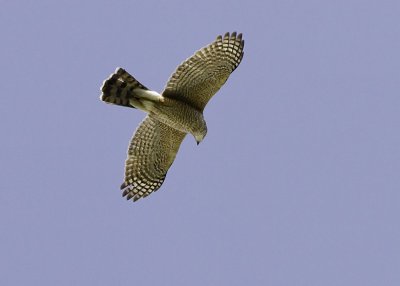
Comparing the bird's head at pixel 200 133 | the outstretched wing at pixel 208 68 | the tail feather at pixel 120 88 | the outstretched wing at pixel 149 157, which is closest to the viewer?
the outstretched wing at pixel 208 68

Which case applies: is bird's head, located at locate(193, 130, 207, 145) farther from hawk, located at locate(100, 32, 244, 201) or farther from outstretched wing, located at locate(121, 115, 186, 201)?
outstretched wing, located at locate(121, 115, 186, 201)

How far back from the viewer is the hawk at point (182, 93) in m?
18.0

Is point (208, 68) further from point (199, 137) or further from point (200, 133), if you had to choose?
point (199, 137)

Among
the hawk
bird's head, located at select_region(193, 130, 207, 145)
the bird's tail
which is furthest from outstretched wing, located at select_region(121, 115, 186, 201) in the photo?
the bird's tail

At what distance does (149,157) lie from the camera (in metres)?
19.9

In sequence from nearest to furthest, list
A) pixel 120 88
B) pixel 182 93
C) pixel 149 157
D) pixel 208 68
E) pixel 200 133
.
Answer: pixel 208 68 < pixel 120 88 < pixel 182 93 < pixel 200 133 < pixel 149 157

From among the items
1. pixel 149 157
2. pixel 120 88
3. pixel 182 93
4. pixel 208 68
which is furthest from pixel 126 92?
pixel 149 157

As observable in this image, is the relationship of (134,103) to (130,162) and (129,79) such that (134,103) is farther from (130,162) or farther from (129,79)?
(130,162)

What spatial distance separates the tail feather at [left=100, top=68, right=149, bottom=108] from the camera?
18.0 m

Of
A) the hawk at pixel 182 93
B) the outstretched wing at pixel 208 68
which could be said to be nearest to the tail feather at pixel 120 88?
the hawk at pixel 182 93

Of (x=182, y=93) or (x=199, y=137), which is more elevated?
(x=182, y=93)

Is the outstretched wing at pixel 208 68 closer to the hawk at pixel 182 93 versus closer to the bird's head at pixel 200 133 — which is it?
the hawk at pixel 182 93

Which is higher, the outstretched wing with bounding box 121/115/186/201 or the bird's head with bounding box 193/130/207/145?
the bird's head with bounding box 193/130/207/145

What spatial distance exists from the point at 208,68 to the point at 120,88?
168cm
